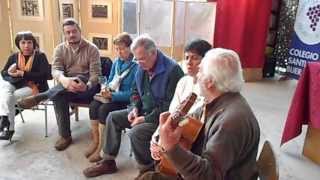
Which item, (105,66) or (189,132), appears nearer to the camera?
(189,132)

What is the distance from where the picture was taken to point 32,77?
3041 millimetres

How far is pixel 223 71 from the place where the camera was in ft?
4.50

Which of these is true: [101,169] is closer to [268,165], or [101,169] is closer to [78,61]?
[78,61]

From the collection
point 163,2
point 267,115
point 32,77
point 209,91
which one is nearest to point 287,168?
point 267,115

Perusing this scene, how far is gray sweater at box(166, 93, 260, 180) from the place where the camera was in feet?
4.11

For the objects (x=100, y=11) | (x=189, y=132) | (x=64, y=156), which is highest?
(x=100, y=11)

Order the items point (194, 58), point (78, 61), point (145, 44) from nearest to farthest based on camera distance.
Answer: point (194, 58) < point (145, 44) < point (78, 61)

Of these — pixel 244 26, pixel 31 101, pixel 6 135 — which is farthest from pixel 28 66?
pixel 244 26

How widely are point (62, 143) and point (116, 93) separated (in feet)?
2.18

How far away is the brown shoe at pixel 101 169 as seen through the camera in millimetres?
2453

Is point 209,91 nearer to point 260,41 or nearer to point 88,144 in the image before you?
point 88,144

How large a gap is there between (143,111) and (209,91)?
102 centimetres

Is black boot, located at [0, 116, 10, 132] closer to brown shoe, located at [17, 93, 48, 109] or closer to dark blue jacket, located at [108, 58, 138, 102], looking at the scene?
brown shoe, located at [17, 93, 48, 109]

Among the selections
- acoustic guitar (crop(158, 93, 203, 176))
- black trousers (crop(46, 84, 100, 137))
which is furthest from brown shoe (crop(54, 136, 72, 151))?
acoustic guitar (crop(158, 93, 203, 176))
